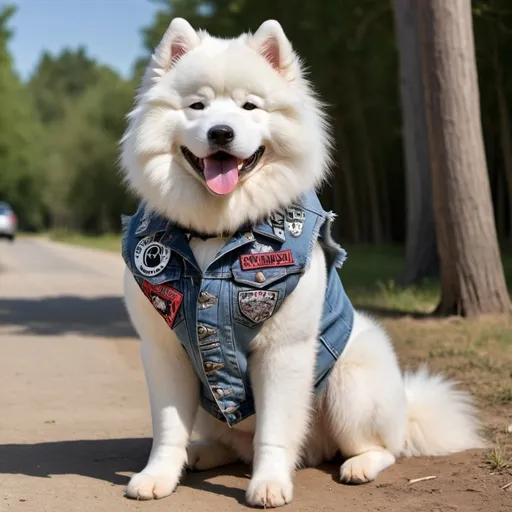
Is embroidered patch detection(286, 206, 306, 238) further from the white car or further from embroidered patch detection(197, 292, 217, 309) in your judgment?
the white car

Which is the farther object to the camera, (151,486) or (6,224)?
(6,224)

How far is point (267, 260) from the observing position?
12.2 feet

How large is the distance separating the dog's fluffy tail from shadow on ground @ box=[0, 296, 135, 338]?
5.17 meters

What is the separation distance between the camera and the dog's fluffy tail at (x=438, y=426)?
14.4 feet

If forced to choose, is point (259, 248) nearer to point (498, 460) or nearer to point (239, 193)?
point (239, 193)

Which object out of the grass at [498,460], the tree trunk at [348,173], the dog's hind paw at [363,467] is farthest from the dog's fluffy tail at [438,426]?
the tree trunk at [348,173]

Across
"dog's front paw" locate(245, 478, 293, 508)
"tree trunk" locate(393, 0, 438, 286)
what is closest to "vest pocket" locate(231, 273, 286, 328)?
"dog's front paw" locate(245, 478, 293, 508)

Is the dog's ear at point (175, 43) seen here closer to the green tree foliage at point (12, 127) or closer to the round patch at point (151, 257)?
the round patch at point (151, 257)

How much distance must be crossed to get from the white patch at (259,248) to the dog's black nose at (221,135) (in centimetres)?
51

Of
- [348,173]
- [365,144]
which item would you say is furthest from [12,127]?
[365,144]

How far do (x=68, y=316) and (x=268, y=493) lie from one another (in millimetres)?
7663

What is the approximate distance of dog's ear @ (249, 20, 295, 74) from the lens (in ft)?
12.4

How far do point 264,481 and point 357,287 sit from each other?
32.5 feet

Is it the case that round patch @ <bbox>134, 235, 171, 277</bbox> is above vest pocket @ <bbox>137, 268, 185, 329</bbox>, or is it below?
above
